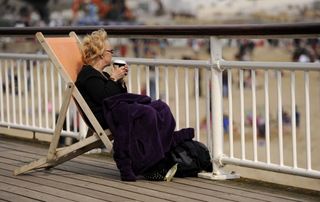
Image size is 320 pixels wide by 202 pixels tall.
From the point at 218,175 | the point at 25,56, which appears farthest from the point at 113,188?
the point at 25,56

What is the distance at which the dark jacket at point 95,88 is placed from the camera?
18.3 feet

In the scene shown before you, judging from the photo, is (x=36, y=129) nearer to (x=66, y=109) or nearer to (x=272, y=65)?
(x=66, y=109)

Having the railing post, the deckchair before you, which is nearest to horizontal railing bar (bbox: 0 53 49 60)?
the deckchair

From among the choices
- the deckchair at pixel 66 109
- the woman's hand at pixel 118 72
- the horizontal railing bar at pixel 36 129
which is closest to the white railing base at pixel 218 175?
the deckchair at pixel 66 109

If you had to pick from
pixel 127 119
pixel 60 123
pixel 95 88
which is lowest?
pixel 60 123

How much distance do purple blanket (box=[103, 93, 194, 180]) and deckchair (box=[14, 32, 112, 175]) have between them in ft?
0.41

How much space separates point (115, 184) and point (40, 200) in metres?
0.65

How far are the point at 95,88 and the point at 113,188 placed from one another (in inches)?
Result: 30.3

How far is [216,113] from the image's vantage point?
18.7 ft

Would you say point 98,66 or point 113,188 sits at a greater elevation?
point 98,66

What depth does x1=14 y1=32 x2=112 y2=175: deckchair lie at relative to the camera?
18.2 ft

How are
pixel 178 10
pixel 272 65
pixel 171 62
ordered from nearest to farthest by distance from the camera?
pixel 272 65 → pixel 171 62 → pixel 178 10

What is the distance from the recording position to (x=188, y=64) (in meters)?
5.82

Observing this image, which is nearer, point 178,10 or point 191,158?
point 191,158
